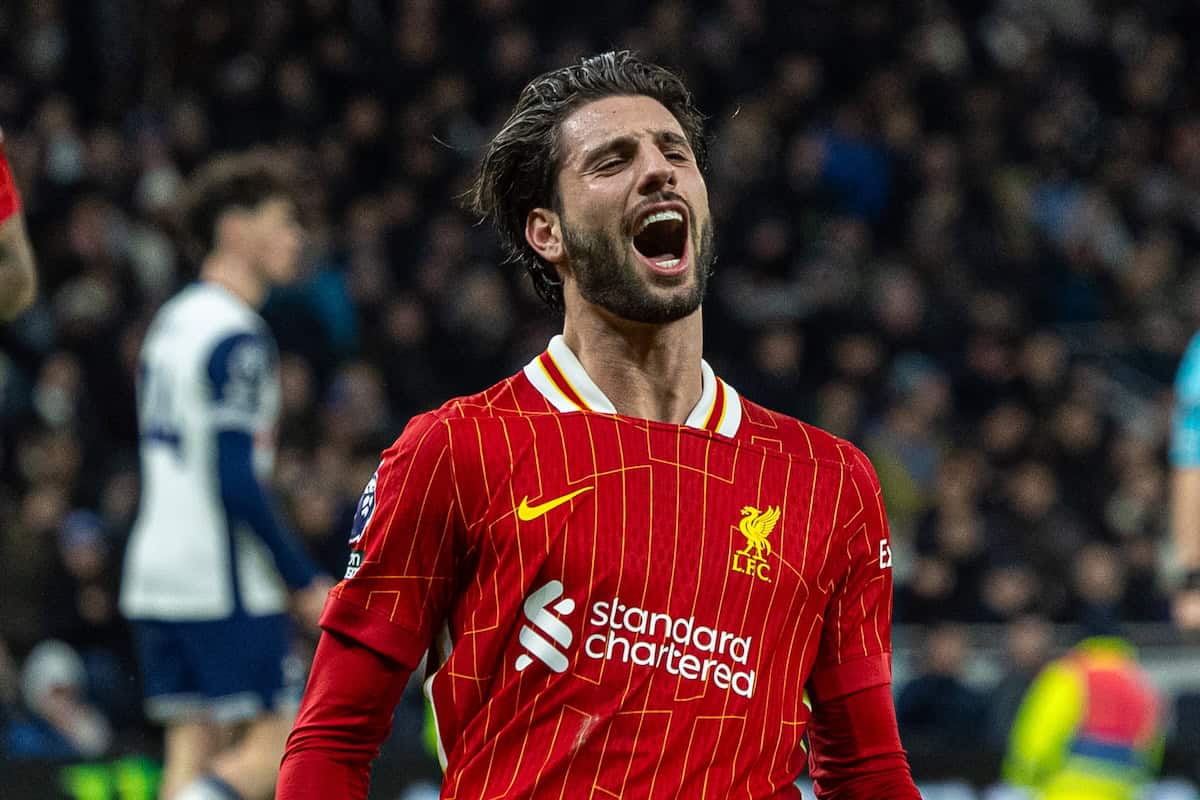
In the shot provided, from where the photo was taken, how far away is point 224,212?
5.61 metres

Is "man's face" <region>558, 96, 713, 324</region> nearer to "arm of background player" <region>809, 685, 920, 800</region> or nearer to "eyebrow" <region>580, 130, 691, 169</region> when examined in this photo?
"eyebrow" <region>580, 130, 691, 169</region>

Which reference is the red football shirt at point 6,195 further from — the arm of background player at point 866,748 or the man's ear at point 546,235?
the arm of background player at point 866,748

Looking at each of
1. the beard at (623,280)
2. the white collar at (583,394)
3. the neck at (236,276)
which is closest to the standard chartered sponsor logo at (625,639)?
the white collar at (583,394)

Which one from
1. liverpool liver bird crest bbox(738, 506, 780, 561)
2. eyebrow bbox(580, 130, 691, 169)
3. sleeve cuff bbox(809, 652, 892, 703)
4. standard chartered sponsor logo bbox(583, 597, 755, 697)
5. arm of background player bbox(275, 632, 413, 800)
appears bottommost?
arm of background player bbox(275, 632, 413, 800)

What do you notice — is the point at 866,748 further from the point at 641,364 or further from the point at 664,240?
the point at 664,240

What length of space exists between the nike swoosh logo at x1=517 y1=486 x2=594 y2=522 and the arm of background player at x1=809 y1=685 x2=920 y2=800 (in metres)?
0.47

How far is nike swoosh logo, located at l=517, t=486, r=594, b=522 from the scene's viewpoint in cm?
235

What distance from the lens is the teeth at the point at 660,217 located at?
8.21 feet

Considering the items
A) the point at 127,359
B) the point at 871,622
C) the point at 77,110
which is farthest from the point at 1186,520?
the point at 77,110

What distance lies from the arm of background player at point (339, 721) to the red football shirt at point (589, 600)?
0.10ft

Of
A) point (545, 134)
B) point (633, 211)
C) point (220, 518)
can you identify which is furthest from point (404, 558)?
point (220, 518)

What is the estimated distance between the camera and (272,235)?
558cm

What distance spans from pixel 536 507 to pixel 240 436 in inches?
124

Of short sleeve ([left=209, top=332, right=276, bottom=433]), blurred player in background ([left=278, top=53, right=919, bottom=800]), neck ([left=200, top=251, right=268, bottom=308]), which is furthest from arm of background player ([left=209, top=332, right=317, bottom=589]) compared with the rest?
blurred player in background ([left=278, top=53, right=919, bottom=800])
